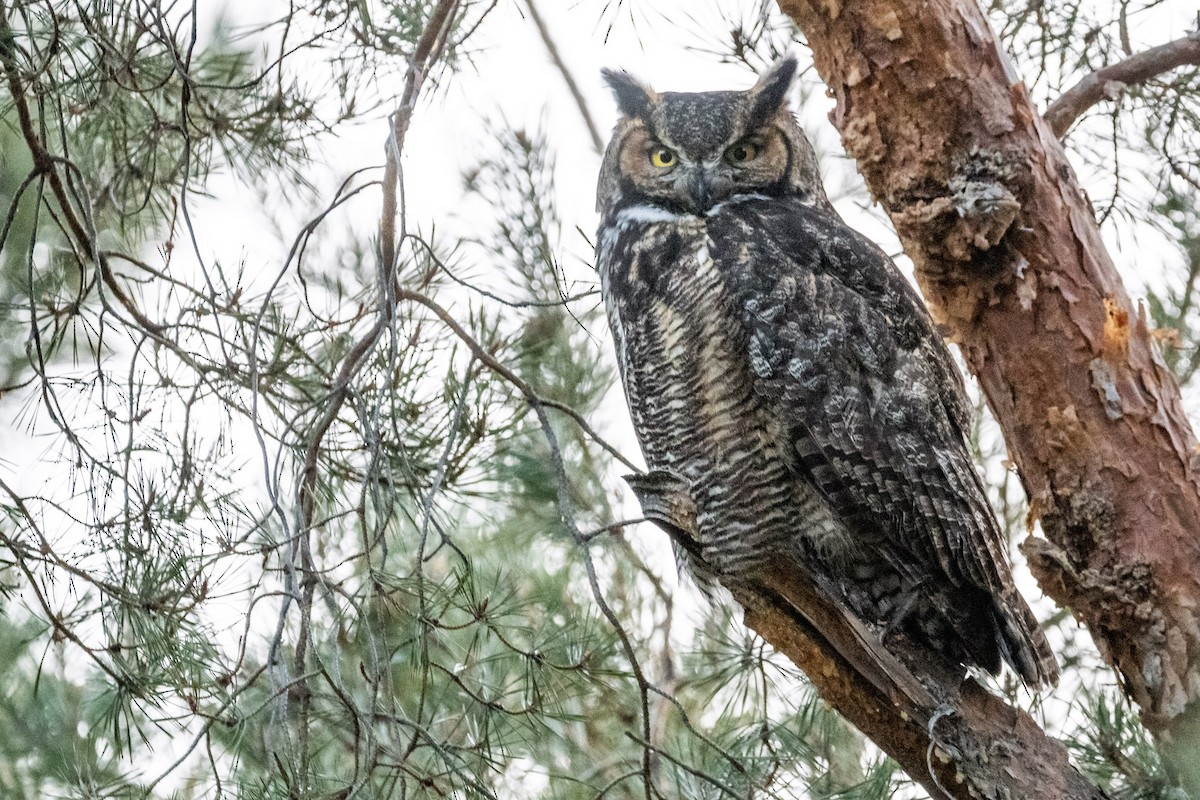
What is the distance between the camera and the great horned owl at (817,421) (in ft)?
6.20

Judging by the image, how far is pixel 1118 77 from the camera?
2166mm

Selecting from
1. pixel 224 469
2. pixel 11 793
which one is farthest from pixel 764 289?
pixel 11 793

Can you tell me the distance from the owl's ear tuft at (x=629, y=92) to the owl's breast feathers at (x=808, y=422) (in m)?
0.42

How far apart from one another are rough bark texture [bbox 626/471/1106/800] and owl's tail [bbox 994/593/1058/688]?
A: 4.5 inches

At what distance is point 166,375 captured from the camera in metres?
1.90

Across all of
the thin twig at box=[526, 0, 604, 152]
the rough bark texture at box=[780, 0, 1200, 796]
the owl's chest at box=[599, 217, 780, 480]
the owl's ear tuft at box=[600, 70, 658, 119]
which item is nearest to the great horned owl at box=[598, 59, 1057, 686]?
the owl's chest at box=[599, 217, 780, 480]

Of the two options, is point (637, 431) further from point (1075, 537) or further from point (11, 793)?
point (11, 793)

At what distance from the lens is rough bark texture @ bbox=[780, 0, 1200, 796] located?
1905mm

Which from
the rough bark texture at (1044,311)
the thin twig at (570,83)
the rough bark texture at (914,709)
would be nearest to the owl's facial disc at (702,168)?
the rough bark texture at (1044,311)

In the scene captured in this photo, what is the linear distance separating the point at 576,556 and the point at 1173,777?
5.29 ft

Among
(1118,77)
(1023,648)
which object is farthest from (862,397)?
(1118,77)

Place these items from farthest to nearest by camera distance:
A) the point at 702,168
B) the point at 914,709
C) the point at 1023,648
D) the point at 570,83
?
1. the point at 570,83
2. the point at 702,168
3. the point at 1023,648
4. the point at 914,709

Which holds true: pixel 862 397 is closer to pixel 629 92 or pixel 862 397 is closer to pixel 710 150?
pixel 710 150

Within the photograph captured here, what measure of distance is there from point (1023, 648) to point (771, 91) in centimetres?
107
